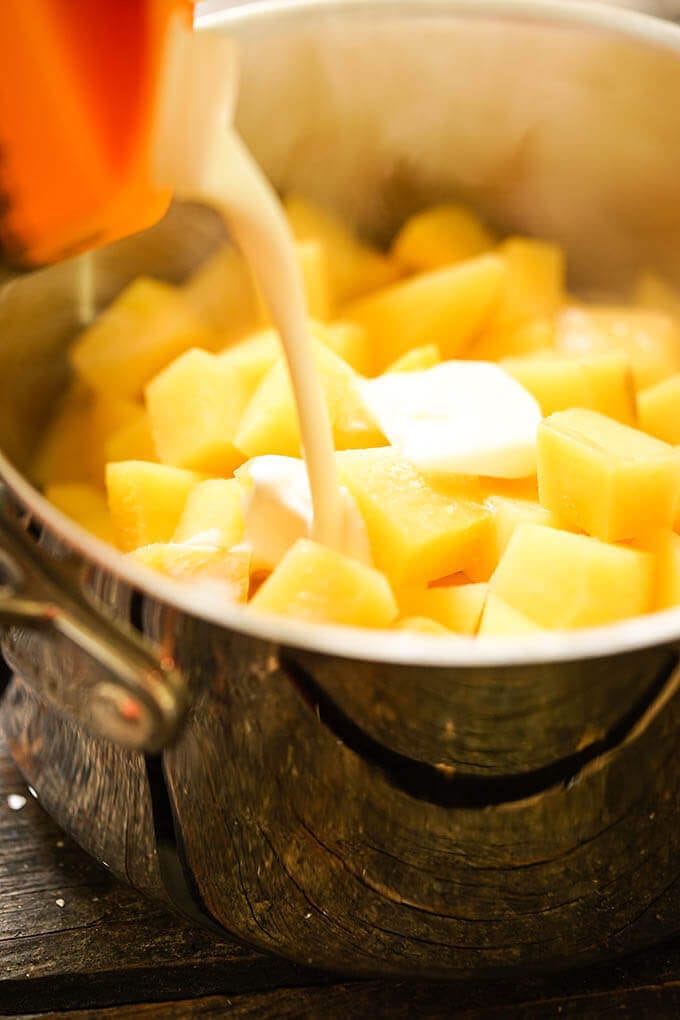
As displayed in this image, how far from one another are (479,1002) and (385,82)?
97cm

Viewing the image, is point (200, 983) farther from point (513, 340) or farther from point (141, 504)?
point (513, 340)

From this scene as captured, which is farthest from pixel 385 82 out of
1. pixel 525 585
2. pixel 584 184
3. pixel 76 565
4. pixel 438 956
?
pixel 438 956

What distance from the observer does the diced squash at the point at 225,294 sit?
130cm

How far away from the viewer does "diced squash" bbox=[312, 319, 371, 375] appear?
121cm

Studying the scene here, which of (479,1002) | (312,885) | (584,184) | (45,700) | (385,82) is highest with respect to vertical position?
(385,82)

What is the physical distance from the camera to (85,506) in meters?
1.07

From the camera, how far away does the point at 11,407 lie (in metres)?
1.13

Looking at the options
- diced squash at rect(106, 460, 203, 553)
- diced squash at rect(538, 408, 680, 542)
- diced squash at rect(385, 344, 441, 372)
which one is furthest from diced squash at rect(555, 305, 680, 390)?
diced squash at rect(106, 460, 203, 553)

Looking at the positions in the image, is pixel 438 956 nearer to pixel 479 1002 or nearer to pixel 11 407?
pixel 479 1002

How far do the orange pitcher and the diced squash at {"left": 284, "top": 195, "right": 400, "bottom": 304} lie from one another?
61 centimetres

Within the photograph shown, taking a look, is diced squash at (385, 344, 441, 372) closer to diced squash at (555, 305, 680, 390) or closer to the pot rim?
diced squash at (555, 305, 680, 390)

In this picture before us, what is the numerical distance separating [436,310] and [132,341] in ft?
1.16

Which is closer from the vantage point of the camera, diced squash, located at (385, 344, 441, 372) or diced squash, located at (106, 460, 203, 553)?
diced squash, located at (106, 460, 203, 553)

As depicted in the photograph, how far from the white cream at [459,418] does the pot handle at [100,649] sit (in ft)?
1.44
